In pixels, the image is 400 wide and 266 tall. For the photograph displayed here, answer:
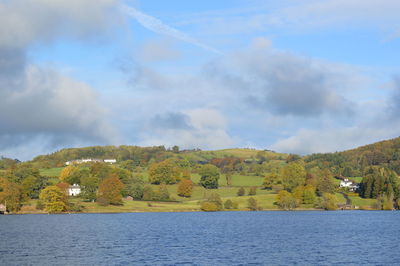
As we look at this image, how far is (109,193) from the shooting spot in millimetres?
180750

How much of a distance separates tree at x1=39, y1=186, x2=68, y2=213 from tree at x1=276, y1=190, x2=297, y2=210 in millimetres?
75995

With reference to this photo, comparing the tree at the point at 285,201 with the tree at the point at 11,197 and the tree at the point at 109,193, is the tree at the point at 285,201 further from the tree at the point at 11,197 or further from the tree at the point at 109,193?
the tree at the point at 11,197

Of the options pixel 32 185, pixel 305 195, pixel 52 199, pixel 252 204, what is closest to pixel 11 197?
pixel 52 199

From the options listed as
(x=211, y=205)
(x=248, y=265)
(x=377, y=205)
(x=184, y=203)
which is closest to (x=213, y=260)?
(x=248, y=265)

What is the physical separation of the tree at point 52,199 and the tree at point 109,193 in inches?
592

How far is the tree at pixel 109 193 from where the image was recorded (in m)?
179

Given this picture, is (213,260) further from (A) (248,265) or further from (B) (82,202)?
(B) (82,202)

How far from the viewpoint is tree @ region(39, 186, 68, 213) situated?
167m

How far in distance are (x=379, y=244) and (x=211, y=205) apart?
351 feet

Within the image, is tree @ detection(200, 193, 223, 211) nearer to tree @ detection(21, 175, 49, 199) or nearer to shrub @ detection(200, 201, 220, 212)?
shrub @ detection(200, 201, 220, 212)

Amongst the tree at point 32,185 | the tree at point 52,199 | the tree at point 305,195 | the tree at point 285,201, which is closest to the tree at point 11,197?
the tree at point 52,199

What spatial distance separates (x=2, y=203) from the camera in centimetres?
16800

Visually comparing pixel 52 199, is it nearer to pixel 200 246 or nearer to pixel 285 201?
pixel 285 201

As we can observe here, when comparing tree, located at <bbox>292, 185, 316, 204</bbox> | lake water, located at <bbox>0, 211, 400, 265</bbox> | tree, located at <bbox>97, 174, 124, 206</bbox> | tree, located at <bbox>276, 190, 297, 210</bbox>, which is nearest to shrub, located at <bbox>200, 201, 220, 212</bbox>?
tree, located at <bbox>276, 190, 297, 210</bbox>
